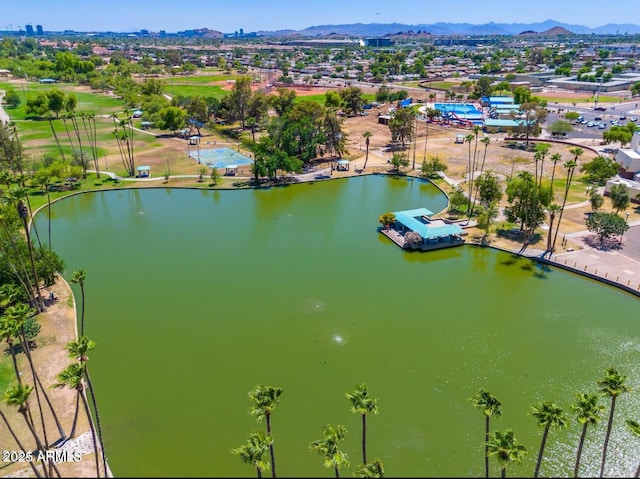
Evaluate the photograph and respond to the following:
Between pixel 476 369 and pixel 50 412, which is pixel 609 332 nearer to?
pixel 476 369

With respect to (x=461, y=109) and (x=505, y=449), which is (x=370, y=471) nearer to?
(x=505, y=449)

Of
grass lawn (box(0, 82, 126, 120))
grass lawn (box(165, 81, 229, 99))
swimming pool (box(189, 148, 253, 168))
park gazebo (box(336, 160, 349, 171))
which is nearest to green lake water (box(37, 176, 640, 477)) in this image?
park gazebo (box(336, 160, 349, 171))

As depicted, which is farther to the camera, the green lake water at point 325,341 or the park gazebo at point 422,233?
the park gazebo at point 422,233

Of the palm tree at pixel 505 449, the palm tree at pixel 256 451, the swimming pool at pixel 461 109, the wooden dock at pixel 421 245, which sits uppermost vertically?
the swimming pool at pixel 461 109

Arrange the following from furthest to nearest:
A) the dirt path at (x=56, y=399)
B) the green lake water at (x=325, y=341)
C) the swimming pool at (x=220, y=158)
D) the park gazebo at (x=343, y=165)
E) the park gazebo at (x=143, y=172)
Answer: the swimming pool at (x=220, y=158), the park gazebo at (x=343, y=165), the park gazebo at (x=143, y=172), the green lake water at (x=325, y=341), the dirt path at (x=56, y=399)

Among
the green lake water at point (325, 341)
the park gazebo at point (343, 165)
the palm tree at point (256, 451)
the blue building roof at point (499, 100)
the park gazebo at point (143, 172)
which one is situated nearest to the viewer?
the palm tree at point (256, 451)

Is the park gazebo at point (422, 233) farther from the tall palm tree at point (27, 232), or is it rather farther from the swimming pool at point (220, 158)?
the swimming pool at point (220, 158)

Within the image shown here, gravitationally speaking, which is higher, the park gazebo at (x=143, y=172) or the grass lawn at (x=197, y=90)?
the grass lawn at (x=197, y=90)

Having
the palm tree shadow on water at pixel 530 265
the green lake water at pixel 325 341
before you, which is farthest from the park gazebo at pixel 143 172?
the palm tree shadow on water at pixel 530 265
